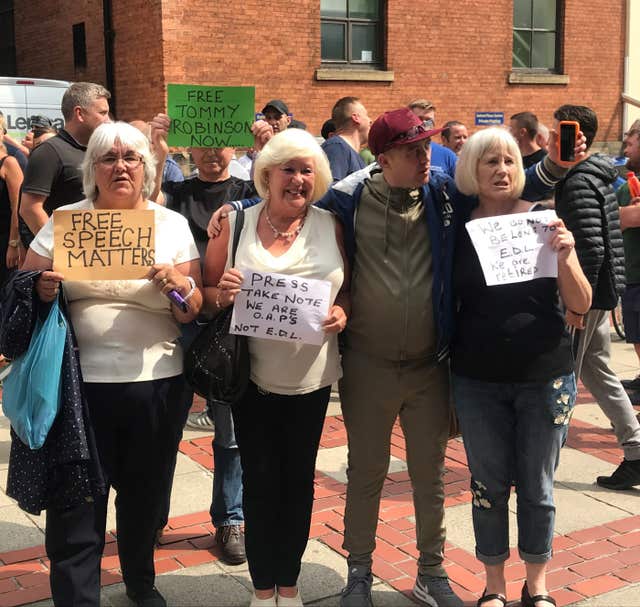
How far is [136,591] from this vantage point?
3.78m

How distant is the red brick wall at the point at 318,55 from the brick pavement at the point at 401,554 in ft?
30.4

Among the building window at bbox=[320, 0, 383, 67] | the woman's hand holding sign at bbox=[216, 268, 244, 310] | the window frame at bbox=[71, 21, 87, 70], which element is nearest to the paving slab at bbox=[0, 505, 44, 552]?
the woman's hand holding sign at bbox=[216, 268, 244, 310]

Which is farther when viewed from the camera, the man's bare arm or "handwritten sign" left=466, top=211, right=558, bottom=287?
the man's bare arm

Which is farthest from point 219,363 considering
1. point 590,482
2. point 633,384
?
point 633,384

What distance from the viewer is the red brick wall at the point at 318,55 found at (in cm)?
1313

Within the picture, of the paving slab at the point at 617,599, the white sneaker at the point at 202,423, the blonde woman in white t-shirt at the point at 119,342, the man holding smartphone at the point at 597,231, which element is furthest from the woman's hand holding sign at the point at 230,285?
the white sneaker at the point at 202,423

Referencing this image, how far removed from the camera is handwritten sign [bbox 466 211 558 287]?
11.3 feet

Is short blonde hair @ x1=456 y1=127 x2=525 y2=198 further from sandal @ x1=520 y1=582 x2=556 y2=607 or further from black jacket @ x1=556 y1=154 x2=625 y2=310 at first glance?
sandal @ x1=520 y1=582 x2=556 y2=607

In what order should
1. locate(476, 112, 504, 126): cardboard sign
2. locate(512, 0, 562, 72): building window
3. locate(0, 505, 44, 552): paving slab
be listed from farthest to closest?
locate(512, 0, 562, 72): building window
locate(476, 112, 504, 126): cardboard sign
locate(0, 505, 44, 552): paving slab

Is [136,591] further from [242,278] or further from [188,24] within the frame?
[188,24]

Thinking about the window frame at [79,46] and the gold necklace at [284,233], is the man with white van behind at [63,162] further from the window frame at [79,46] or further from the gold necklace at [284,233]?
the window frame at [79,46]

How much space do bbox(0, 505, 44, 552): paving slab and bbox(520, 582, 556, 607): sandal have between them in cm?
224

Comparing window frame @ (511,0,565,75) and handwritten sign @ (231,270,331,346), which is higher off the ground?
window frame @ (511,0,565,75)


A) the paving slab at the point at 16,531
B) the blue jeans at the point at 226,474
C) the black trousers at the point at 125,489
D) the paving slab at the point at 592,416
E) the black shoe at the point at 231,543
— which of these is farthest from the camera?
the paving slab at the point at 592,416
